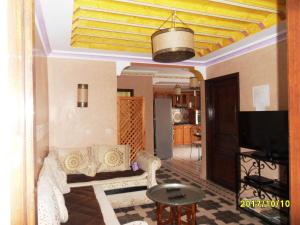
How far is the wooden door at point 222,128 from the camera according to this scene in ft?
14.4

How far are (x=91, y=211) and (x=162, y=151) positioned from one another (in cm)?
489

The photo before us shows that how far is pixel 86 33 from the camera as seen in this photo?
11.1 ft

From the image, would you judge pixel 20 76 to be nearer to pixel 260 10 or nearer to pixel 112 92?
pixel 260 10

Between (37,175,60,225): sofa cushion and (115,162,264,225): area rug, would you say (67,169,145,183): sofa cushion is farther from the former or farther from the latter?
(37,175,60,225): sofa cushion

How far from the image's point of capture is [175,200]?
2596mm

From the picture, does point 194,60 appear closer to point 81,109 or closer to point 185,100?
point 81,109

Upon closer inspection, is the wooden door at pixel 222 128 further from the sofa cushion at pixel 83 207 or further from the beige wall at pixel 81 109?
the sofa cushion at pixel 83 207

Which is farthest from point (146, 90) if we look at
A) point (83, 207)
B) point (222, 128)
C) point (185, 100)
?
point (83, 207)

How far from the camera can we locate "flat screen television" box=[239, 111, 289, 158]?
9.91ft

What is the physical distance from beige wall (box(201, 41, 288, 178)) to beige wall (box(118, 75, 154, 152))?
3108mm

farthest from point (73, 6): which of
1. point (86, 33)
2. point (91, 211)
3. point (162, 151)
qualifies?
point (162, 151)

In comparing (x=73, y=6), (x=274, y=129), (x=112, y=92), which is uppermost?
(x=73, y=6)

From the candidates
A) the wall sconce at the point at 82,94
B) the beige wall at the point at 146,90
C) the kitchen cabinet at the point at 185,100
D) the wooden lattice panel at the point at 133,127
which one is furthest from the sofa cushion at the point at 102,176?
the kitchen cabinet at the point at 185,100

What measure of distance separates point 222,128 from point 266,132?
1459 millimetres
